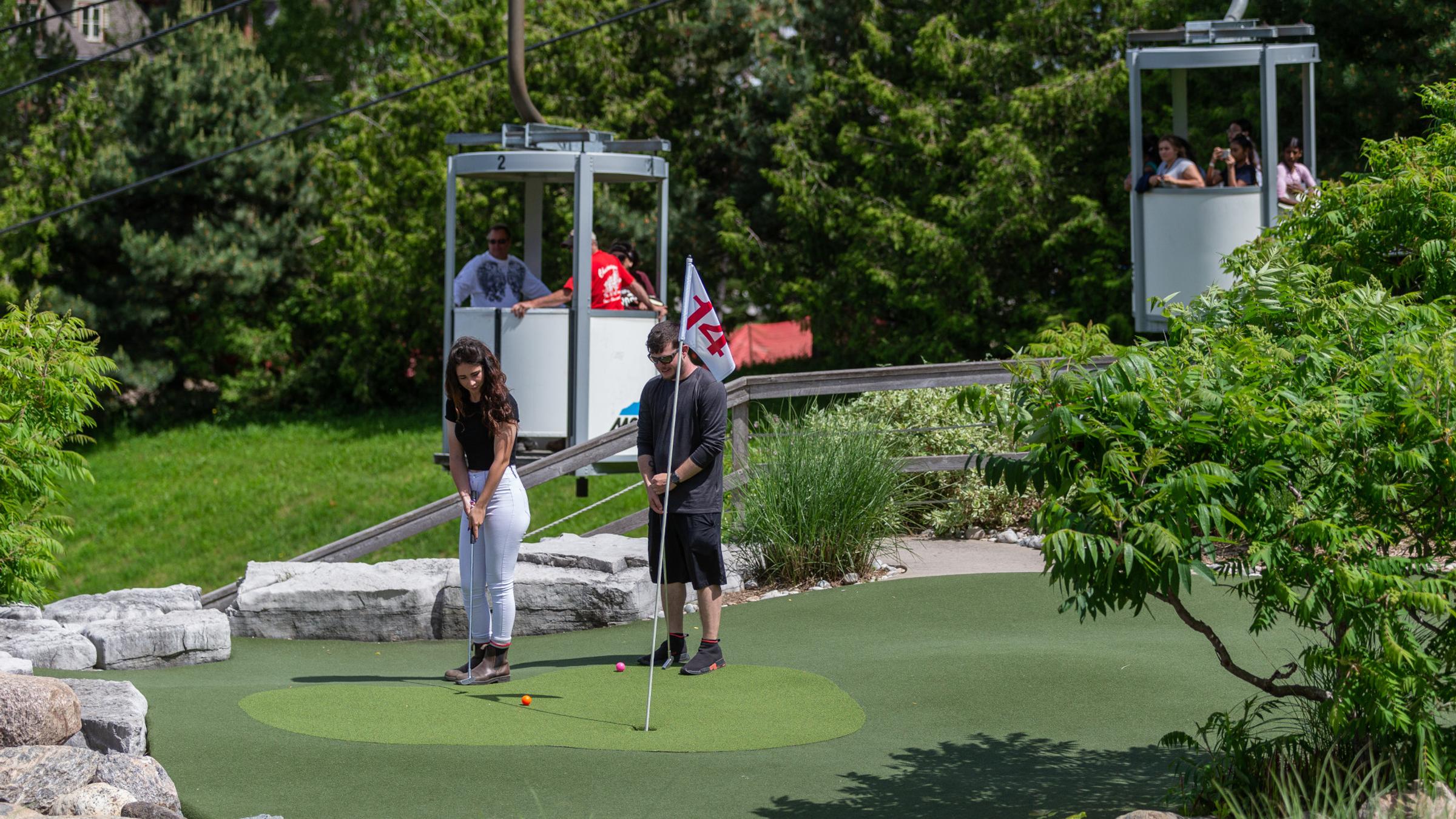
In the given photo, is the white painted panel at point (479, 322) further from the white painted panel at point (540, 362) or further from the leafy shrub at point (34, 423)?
the leafy shrub at point (34, 423)

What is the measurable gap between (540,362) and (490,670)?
209 inches

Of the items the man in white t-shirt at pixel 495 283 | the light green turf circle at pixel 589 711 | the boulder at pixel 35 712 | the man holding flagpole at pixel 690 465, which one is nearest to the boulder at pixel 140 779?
the boulder at pixel 35 712

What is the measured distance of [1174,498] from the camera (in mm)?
4273

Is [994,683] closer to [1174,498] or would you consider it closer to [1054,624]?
[1054,624]

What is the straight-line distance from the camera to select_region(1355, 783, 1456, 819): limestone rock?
167 inches

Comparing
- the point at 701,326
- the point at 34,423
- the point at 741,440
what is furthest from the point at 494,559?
the point at 741,440

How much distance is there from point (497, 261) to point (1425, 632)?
8.85 meters

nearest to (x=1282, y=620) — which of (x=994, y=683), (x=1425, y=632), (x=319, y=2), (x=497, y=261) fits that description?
(x=994, y=683)

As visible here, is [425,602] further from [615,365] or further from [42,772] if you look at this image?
[615,365]

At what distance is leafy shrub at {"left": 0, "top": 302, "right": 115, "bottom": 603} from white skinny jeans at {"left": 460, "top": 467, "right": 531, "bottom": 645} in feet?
8.74

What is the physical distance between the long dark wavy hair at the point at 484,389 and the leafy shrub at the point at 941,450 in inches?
141

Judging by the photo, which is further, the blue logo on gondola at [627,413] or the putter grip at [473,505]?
the blue logo on gondola at [627,413]

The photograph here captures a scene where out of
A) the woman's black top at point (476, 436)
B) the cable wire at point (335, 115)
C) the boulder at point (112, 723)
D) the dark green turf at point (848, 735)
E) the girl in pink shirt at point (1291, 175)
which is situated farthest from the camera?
the cable wire at point (335, 115)

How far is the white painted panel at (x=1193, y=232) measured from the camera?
12.8m
